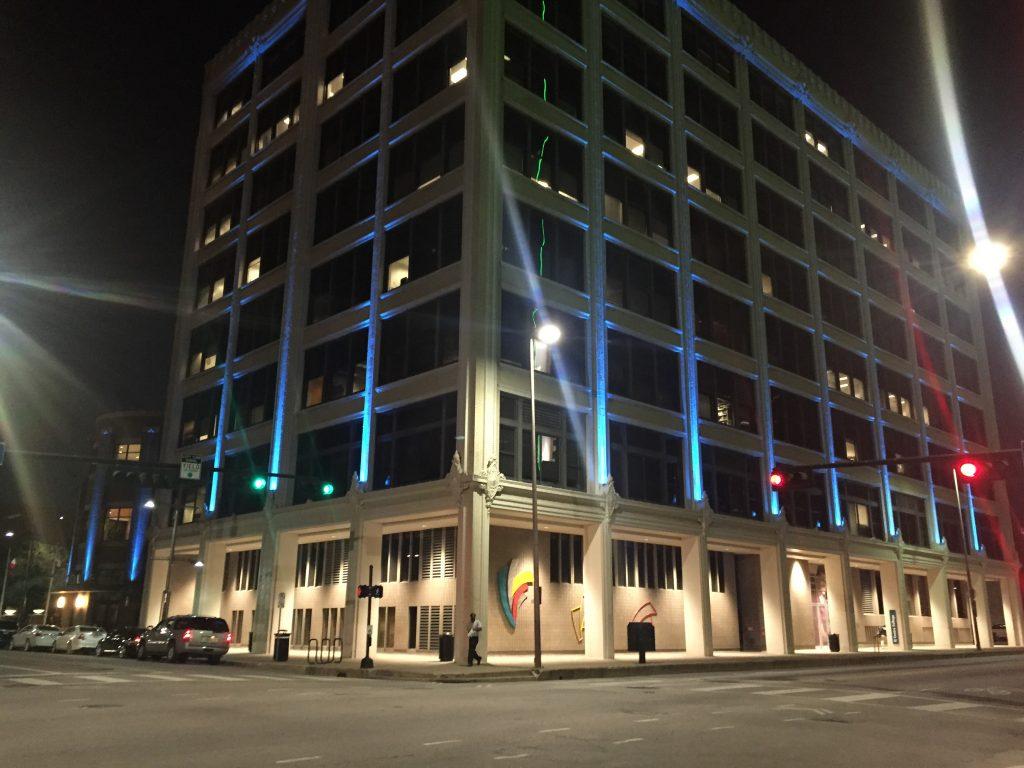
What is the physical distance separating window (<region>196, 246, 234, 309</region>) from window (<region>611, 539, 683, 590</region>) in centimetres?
2565

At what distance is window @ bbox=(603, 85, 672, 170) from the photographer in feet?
127

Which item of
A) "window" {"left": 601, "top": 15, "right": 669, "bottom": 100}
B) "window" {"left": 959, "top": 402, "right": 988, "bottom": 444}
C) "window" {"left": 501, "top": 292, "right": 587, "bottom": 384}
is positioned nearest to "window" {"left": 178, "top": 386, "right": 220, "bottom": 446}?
"window" {"left": 501, "top": 292, "right": 587, "bottom": 384}

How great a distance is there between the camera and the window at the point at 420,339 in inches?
1243

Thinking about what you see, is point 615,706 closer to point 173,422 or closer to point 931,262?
point 173,422

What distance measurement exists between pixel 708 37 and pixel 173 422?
3676 cm

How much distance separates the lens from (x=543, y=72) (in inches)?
1411

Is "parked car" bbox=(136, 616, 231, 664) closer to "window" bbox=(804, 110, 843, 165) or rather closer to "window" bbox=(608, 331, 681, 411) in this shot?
"window" bbox=(608, 331, 681, 411)

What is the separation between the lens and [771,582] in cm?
4100

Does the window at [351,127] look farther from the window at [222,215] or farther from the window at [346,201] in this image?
the window at [222,215]

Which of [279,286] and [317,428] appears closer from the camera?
[317,428]

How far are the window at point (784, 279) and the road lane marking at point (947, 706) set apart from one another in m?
31.1

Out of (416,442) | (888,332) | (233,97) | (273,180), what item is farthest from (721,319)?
(233,97)

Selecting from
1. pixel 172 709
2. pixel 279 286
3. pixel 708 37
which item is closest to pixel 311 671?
pixel 172 709

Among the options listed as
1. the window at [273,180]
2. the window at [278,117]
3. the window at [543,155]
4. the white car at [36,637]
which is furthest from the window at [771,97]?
the white car at [36,637]
